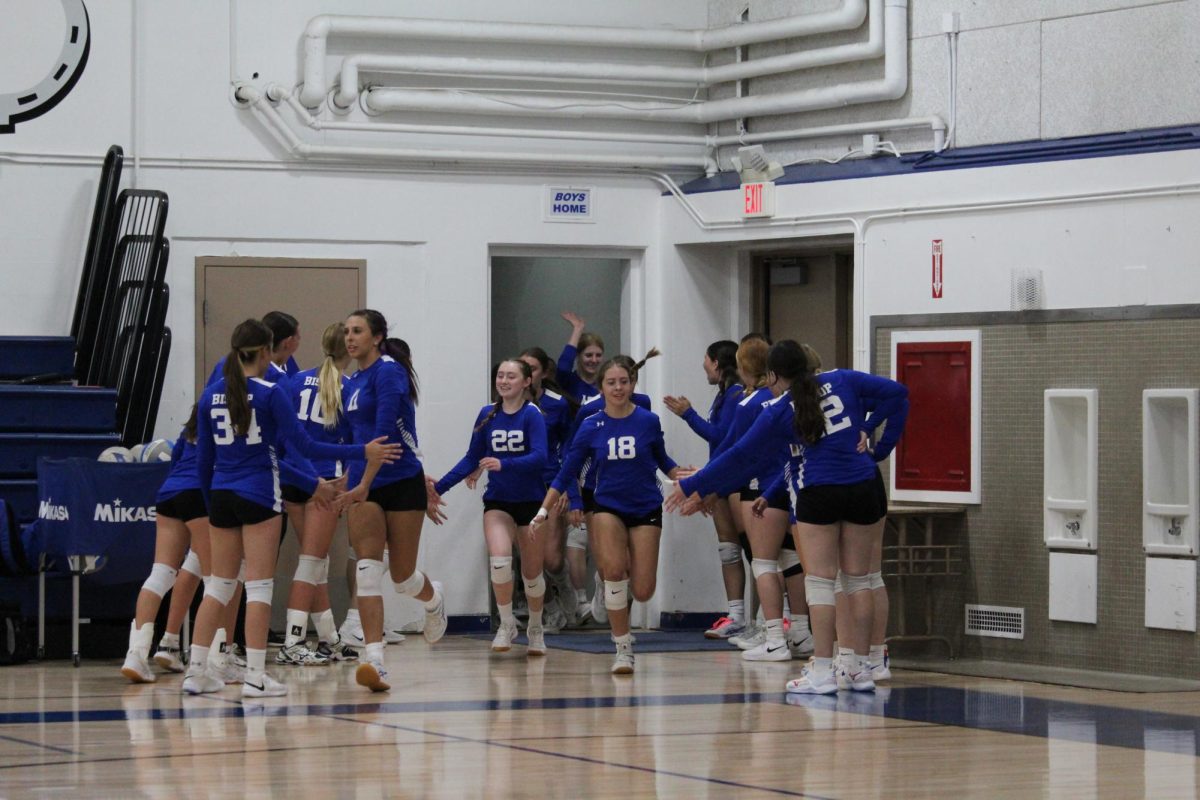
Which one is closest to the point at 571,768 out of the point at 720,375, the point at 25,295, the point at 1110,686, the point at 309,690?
the point at 309,690

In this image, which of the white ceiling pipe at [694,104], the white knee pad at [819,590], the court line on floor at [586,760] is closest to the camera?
the court line on floor at [586,760]

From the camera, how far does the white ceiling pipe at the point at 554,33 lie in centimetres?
1300

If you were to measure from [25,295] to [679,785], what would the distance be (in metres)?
7.37

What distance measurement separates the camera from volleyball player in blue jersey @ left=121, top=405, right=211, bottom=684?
32.9ft

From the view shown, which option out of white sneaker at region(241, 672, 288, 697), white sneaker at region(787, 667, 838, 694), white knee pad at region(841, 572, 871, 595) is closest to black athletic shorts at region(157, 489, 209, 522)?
white sneaker at region(241, 672, 288, 697)

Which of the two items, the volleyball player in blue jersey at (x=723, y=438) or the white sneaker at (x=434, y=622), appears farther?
the volleyball player in blue jersey at (x=723, y=438)

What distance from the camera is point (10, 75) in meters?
12.5

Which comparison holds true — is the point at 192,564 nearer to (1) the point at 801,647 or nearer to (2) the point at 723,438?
(2) the point at 723,438

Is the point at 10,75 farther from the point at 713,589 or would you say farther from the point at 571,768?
Answer: the point at 571,768

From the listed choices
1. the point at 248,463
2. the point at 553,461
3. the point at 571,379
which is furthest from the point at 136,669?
the point at 571,379

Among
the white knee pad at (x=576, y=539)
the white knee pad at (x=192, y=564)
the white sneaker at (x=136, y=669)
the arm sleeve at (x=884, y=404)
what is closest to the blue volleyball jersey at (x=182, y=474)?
the white knee pad at (x=192, y=564)

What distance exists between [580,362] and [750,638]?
8.35ft

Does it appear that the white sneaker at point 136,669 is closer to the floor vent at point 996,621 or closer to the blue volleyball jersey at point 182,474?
the blue volleyball jersey at point 182,474

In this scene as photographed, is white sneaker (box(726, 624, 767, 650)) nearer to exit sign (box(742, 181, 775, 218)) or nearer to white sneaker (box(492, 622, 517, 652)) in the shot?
white sneaker (box(492, 622, 517, 652))
